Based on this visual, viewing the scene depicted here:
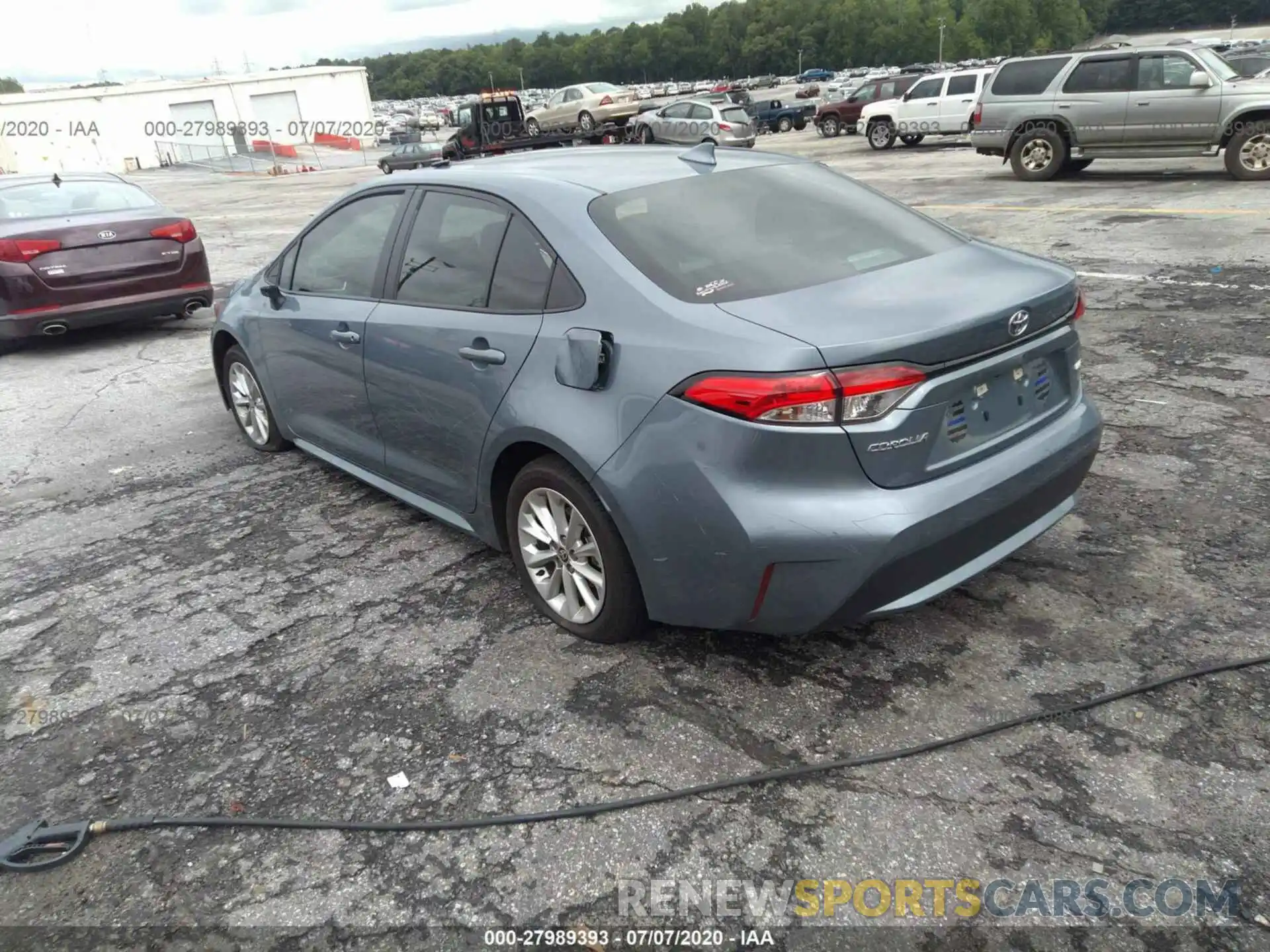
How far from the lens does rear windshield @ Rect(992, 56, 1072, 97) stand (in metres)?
14.7

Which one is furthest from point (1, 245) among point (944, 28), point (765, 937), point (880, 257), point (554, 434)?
point (944, 28)

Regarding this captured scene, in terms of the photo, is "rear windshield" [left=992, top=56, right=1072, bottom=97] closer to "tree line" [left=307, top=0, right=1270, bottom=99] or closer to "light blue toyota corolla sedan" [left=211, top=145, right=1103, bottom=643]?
"light blue toyota corolla sedan" [left=211, top=145, right=1103, bottom=643]

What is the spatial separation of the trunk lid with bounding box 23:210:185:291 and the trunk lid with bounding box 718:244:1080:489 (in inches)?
283

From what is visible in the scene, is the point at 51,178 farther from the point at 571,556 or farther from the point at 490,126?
the point at 490,126

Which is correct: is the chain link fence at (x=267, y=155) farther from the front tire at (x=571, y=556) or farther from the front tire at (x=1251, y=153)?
the front tire at (x=571, y=556)

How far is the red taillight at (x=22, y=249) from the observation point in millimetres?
7785

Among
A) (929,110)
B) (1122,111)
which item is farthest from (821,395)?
(929,110)

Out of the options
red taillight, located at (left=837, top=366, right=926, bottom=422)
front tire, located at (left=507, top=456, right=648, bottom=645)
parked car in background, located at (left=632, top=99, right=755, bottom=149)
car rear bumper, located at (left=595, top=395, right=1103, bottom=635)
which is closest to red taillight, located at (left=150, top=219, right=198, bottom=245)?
front tire, located at (left=507, top=456, right=648, bottom=645)

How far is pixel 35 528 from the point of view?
16.1 ft

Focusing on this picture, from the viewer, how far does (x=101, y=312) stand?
8.19 m

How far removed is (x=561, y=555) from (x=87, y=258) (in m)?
6.67

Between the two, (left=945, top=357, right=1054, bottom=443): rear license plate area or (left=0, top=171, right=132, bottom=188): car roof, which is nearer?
(left=945, top=357, right=1054, bottom=443): rear license plate area

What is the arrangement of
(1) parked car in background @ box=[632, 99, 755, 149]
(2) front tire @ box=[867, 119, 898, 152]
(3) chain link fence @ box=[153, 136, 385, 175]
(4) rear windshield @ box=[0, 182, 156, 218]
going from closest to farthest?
1. (4) rear windshield @ box=[0, 182, 156, 218]
2. (2) front tire @ box=[867, 119, 898, 152]
3. (1) parked car in background @ box=[632, 99, 755, 149]
4. (3) chain link fence @ box=[153, 136, 385, 175]

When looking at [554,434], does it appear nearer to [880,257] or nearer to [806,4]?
[880,257]
